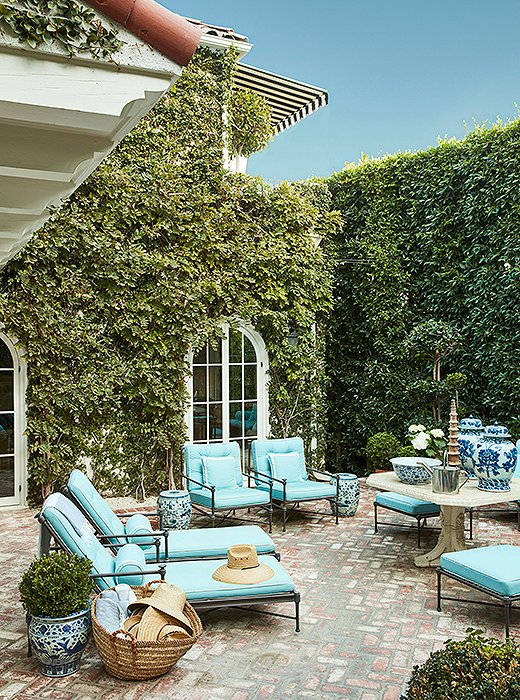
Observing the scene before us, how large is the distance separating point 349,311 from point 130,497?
193 inches

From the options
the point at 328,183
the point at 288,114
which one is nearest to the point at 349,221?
the point at 328,183

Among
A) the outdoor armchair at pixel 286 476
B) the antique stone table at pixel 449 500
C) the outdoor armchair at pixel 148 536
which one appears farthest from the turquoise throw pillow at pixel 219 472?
the antique stone table at pixel 449 500

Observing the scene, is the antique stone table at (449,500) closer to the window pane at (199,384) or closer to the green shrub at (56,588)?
the green shrub at (56,588)

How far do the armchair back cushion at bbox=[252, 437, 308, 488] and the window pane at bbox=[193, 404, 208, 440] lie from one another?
68.1 inches

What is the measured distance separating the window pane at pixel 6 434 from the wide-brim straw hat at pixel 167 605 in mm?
5020

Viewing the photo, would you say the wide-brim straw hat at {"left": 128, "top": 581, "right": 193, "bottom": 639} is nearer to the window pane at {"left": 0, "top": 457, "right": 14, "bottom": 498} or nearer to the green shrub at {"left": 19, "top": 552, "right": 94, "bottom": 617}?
the green shrub at {"left": 19, "top": 552, "right": 94, "bottom": 617}

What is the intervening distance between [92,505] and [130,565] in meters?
0.97

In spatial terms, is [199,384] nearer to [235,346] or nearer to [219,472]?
[235,346]

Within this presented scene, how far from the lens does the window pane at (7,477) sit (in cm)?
880

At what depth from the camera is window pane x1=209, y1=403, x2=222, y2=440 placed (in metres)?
10.1

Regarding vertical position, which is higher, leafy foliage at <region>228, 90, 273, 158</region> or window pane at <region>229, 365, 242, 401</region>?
leafy foliage at <region>228, 90, 273, 158</region>

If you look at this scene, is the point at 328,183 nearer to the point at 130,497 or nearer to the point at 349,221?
the point at 349,221

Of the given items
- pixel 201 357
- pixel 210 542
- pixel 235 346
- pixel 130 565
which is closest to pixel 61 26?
pixel 130 565

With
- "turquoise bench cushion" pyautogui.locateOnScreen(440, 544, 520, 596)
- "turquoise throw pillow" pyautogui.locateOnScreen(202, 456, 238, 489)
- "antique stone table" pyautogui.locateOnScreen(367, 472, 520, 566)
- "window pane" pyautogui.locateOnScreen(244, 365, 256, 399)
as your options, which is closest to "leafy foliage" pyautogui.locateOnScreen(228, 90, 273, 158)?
"window pane" pyautogui.locateOnScreen(244, 365, 256, 399)
